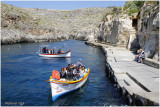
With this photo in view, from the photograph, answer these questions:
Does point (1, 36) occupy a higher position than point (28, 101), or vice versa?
point (1, 36)

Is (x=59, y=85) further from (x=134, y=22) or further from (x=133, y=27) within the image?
(x=134, y=22)

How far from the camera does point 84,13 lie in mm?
157000

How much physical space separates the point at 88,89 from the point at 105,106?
13.4 ft

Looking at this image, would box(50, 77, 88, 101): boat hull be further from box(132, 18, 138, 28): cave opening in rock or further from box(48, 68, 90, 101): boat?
box(132, 18, 138, 28): cave opening in rock

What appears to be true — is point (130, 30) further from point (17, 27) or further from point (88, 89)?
point (17, 27)

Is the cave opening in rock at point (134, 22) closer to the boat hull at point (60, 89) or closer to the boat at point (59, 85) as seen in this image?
the boat at point (59, 85)

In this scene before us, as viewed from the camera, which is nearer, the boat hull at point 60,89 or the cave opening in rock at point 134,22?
the boat hull at point 60,89

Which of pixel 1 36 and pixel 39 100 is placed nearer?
pixel 39 100

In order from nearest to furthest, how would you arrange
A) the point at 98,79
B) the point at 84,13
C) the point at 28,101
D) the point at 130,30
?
1. the point at 28,101
2. the point at 98,79
3. the point at 130,30
4. the point at 84,13

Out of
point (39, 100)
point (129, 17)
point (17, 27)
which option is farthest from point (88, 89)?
point (17, 27)

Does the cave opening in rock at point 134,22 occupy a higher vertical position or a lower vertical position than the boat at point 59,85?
higher

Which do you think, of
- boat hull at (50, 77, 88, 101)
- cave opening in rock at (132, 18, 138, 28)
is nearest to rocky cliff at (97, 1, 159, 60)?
cave opening in rock at (132, 18, 138, 28)

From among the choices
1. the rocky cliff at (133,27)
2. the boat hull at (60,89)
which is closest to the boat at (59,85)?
the boat hull at (60,89)

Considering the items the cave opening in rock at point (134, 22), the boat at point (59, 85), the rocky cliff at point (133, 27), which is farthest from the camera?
the cave opening in rock at point (134, 22)
